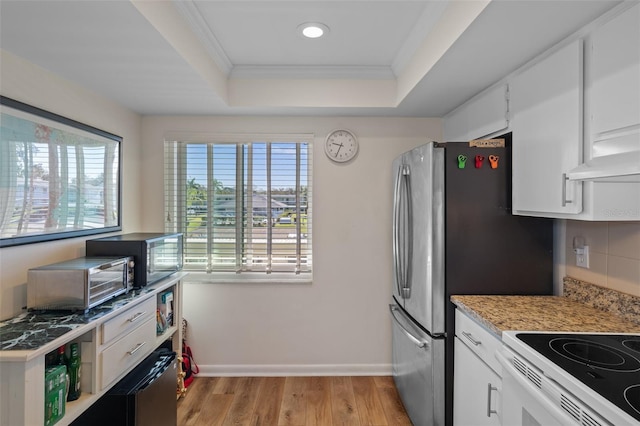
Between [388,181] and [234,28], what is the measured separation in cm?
166

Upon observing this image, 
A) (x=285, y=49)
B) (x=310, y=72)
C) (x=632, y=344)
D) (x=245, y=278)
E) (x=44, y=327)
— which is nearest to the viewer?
(x=632, y=344)

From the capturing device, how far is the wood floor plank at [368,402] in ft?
7.29

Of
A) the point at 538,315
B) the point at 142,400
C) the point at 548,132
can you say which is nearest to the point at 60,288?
the point at 142,400

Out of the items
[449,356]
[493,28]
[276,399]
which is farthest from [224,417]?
[493,28]

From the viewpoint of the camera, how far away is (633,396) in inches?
36.0

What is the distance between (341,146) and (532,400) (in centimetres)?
214

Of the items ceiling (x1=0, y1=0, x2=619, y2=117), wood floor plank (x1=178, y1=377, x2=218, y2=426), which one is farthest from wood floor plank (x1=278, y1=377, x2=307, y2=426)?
ceiling (x1=0, y1=0, x2=619, y2=117)

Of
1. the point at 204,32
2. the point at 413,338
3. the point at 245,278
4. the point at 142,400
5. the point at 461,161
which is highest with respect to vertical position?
the point at 204,32

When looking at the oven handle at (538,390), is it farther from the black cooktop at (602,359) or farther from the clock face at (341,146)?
the clock face at (341,146)

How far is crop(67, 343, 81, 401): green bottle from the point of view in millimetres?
1454

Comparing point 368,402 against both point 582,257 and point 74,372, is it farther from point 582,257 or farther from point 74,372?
point 74,372

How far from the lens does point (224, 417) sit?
88.3 inches

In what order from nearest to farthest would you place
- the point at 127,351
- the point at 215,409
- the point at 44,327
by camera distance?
1. the point at 44,327
2. the point at 127,351
3. the point at 215,409

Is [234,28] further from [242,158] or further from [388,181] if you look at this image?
[388,181]
